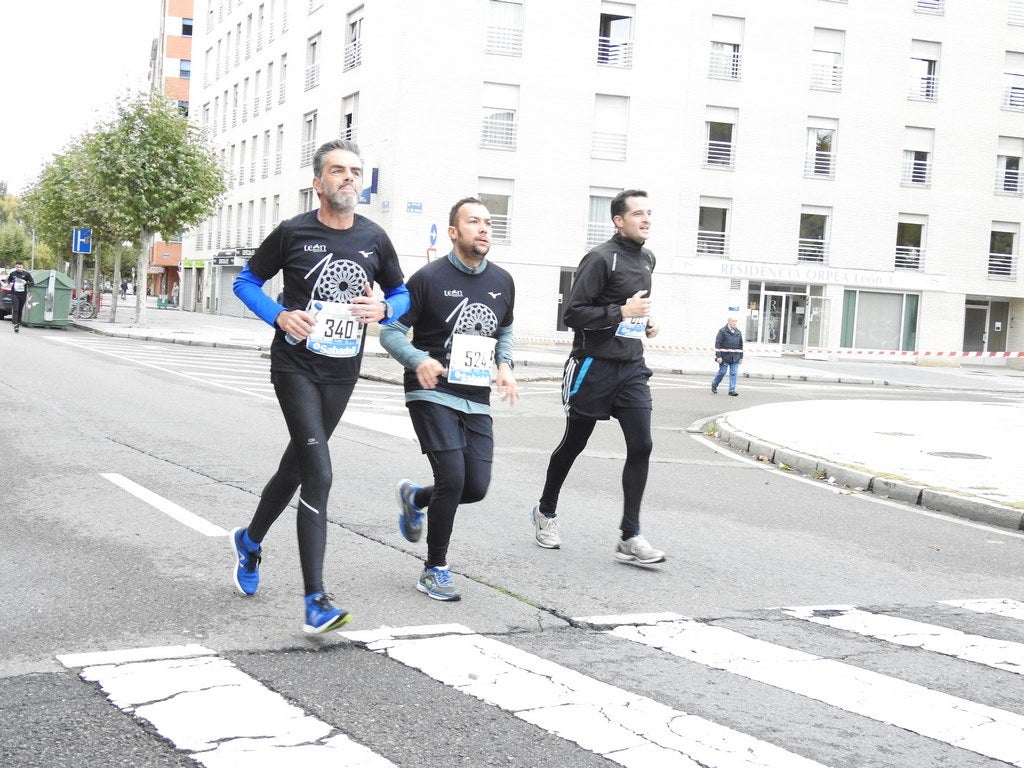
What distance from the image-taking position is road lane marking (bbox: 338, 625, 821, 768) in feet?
11.2

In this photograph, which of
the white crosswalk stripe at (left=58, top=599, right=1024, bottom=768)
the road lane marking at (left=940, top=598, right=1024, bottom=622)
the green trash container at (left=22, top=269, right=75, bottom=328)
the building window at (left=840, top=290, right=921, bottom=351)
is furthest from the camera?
the building window at (left=840, top=290, right=921, bottom=351)

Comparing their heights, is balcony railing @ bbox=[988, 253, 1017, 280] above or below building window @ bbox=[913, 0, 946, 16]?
below

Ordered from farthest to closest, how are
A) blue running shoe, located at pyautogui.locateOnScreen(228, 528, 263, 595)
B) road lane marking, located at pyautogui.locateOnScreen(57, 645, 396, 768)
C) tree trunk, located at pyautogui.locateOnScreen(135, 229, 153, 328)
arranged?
tree trunk, located at pyautogui.locateOnScreen(135, 229, 153, 328), blue running shoe, located at pyautogui.locateOnScreen(228, 528, 263, 595), road lane marking, located at pyautogui.locateOnScreen(57, 645, 396, 768)

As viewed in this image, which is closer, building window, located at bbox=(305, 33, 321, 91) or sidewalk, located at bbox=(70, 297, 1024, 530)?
sidewalk, located at bbox=(70, 297, 1024, 530)

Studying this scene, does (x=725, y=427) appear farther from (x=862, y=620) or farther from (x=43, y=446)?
(x=862, y=620)

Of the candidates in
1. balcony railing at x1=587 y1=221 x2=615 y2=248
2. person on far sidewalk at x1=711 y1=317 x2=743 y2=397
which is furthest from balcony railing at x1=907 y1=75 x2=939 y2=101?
person on far sidewalk at x1=711 y1=317 x2=743 y2=397

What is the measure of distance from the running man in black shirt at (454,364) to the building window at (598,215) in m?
34.3

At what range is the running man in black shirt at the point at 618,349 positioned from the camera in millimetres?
6395

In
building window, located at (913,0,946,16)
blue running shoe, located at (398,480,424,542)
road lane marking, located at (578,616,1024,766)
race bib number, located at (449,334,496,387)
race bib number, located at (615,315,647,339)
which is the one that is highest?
building window, located at (913,0,946,16)

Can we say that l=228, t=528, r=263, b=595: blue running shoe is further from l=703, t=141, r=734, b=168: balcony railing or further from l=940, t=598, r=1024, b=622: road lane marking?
l=703, t=141, r=734, b=168: balcony railing

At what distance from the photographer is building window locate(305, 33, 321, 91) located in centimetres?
4644

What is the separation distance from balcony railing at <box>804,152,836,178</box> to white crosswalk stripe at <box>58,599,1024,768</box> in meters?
37.9

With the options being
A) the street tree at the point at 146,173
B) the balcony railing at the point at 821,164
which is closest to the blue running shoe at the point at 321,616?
the street tree at the point at 146,173

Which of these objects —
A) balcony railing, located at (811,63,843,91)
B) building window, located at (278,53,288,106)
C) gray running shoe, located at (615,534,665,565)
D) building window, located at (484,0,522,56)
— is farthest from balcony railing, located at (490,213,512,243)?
gray running shoe, located at (615,534,665,565)
